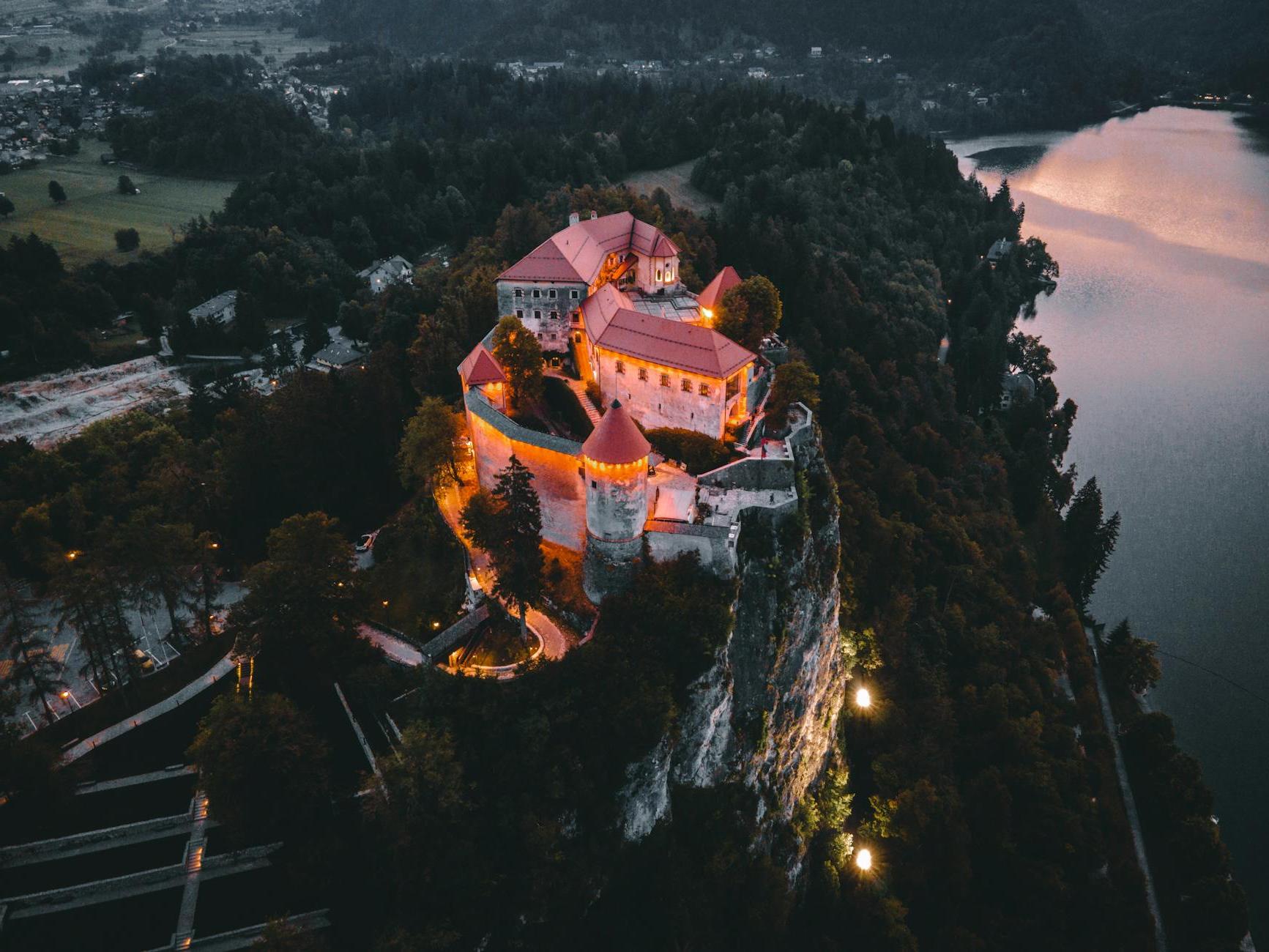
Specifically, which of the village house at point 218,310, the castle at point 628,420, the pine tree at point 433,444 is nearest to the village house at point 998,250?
the castle at point 628,420

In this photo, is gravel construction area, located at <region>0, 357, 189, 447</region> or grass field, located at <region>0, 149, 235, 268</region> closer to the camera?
gravel construction area, located at <region>0, 357, 189, 447</region>

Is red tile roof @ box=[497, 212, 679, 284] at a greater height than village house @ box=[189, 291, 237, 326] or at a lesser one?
greater

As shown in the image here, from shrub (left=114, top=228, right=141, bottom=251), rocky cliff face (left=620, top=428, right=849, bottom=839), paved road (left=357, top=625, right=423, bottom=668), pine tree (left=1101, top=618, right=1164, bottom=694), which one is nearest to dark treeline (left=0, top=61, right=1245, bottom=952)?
rocky cliff face (left=620, top=428, right=849, bottom=839)

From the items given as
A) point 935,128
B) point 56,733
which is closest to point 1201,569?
point 56,733

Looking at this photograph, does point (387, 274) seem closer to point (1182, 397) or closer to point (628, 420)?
point (628, 420)

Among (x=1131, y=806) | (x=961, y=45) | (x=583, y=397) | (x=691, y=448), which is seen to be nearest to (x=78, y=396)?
(x=583, y=397)

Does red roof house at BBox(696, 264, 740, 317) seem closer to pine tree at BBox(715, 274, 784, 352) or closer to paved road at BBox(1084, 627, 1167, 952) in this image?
pine tree at BBox(715, 274, 784, 352)

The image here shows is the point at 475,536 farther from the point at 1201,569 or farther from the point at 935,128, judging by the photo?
the point at 935,128
